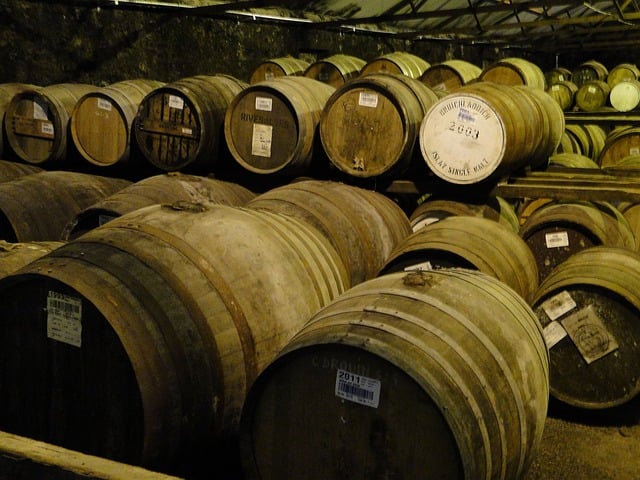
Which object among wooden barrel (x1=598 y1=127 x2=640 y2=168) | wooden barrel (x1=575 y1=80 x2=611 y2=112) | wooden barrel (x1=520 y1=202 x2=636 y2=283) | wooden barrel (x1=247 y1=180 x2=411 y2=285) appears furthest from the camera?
wooden barrel (x1=575 y1=80 x2=611 y2=112)

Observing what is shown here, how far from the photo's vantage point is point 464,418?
210cm

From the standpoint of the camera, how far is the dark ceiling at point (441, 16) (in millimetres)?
10953

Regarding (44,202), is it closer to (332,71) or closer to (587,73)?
(332,71)

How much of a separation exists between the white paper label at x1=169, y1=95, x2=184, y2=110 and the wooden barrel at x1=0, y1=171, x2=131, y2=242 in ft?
3.06

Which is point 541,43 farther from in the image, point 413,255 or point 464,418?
point 464,418

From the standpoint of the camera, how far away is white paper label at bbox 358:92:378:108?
5.45 m

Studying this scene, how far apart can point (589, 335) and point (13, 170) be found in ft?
15.6

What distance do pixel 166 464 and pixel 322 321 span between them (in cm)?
74

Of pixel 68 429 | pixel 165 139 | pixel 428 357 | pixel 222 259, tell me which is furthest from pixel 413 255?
pixel 165 139

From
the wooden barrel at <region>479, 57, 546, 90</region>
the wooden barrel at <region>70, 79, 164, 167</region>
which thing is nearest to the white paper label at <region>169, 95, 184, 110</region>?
the wooden barrel at <region>70, 79, 164, 167</region>

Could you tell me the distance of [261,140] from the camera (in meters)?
5.70

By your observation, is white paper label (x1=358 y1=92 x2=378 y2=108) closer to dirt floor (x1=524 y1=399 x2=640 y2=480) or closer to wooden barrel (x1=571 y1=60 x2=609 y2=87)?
dirt floor (x1=524 y1=399 x2=640 y2=480)

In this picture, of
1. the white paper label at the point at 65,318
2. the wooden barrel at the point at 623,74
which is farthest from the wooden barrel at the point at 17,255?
the wooden barrel at the point at 623,74

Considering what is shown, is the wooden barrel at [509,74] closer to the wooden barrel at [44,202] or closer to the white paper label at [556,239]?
the white paper label at [556,239]
